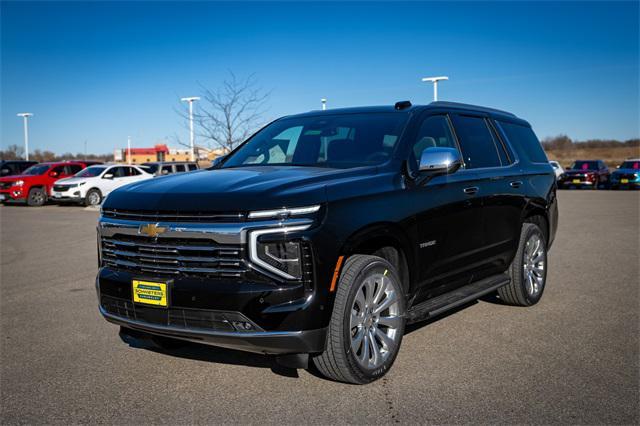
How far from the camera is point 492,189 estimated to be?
5844 millimetres

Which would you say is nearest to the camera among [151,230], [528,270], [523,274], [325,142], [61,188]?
[151,230]

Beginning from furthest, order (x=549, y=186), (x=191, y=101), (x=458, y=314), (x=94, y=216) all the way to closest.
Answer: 1. (x=191, y=101)
2. (x=94, y=216)
3. (x=549, y=186)
4. (x=458, y=314)

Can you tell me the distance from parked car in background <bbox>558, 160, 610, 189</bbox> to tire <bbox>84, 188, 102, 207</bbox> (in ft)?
82.4

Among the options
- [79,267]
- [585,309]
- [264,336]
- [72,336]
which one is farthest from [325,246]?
[79,267]

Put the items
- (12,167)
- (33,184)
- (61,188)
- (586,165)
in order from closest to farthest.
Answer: (61,188) → (33,184) → (12,167) → (586,165)

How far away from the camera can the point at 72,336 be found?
562 cm

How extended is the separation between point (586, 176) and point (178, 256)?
3444cm

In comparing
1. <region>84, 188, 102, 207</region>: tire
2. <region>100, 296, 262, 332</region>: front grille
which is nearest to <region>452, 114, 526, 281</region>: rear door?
<region>100, 296, 262, 332</region>: front grille

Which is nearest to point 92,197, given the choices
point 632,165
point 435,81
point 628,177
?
point 435,81

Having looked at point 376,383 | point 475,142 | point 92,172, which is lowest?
point 376,383

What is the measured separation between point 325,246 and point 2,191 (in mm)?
25644

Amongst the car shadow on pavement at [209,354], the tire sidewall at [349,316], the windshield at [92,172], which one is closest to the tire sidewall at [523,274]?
the tire sidewall at [349,316]

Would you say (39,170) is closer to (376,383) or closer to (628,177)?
(376,383)

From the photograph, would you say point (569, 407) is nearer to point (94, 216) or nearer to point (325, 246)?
point (325, 246)
